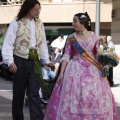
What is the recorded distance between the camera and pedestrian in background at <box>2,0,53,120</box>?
7172mm

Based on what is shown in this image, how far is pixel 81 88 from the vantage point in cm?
697

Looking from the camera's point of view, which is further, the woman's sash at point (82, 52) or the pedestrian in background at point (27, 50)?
the pedestrian in background at point (27, 50)

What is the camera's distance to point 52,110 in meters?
7.12

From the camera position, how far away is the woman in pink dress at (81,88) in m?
6.91

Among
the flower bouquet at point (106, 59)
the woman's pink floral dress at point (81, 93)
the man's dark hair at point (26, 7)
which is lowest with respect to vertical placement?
the woman's pink floral dress at point (81, 93)

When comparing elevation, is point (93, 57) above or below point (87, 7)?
above

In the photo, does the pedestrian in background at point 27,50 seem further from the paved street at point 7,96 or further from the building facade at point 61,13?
the building facade at point 61,13

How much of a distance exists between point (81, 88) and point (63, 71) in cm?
36

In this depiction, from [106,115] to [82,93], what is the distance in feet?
1.44

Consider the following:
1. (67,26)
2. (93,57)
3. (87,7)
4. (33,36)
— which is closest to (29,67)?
(33,36)

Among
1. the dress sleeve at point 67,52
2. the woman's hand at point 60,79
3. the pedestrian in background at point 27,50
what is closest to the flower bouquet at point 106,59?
the dress sleeve at point 67,52

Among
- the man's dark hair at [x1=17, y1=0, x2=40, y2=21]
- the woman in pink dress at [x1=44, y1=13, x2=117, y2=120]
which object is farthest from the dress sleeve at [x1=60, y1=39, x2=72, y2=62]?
the man's dark hair at [x1=17, y1=0, x2=40, y2=21]

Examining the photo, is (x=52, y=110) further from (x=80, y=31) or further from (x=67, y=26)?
(x=67, y=26)

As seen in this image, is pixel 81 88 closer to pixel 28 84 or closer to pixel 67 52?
pixel 67 52
